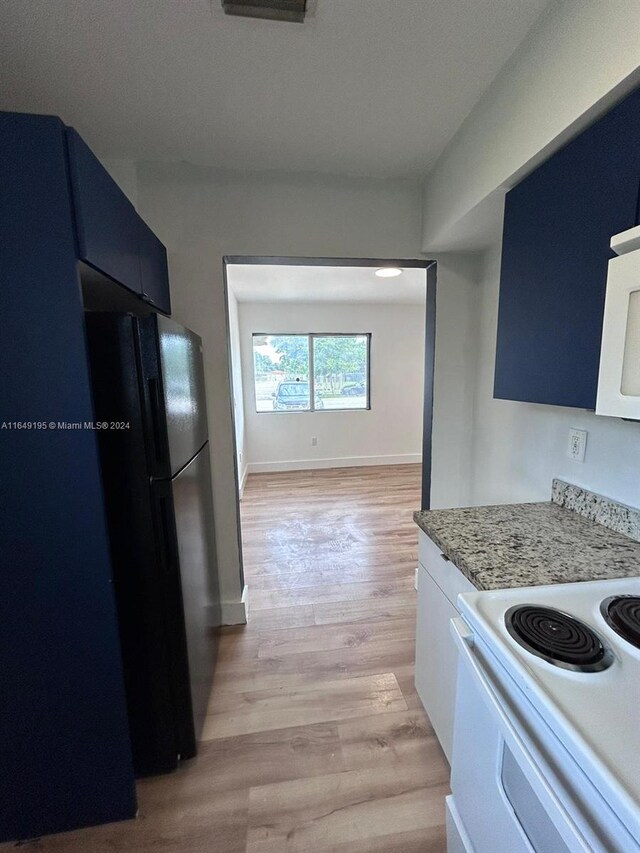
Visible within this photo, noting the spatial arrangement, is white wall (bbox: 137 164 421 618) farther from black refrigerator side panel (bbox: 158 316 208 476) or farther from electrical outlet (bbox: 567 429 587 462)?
electrical outlet (bbox: 567 429 587 462)

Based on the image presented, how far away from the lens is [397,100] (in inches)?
52.7

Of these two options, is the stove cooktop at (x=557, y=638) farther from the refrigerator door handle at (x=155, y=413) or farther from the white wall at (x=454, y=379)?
the white wall at (x=454, y=379)

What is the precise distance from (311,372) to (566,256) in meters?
4.22

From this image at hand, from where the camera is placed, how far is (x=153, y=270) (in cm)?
154

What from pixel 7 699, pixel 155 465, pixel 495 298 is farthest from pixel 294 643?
pixel 495 298

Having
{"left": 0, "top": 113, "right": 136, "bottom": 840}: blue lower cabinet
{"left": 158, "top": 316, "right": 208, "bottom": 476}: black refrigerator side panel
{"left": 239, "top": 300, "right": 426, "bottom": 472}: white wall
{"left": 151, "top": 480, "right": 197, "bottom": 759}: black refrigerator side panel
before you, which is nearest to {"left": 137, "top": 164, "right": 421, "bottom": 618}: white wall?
{"left": 158, "top": 316, "right": 208, "bottom": 476}: black refrigerator side panel

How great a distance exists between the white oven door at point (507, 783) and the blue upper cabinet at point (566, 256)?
805 millimetres

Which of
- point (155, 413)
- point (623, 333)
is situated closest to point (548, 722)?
point (623, 333)

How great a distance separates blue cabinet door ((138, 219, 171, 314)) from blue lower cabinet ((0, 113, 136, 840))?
48cm

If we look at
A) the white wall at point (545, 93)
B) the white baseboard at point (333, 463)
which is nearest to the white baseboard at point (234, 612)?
the white wall at point (545, 93)

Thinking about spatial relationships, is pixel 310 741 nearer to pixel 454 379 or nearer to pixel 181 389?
pixel 181 389

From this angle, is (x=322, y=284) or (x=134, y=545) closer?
(x=134, y=545)

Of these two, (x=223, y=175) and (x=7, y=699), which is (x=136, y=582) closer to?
(x=7, y=699)

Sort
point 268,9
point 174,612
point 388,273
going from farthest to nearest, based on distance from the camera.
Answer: point 388,273
point 174,612
point 268,9
